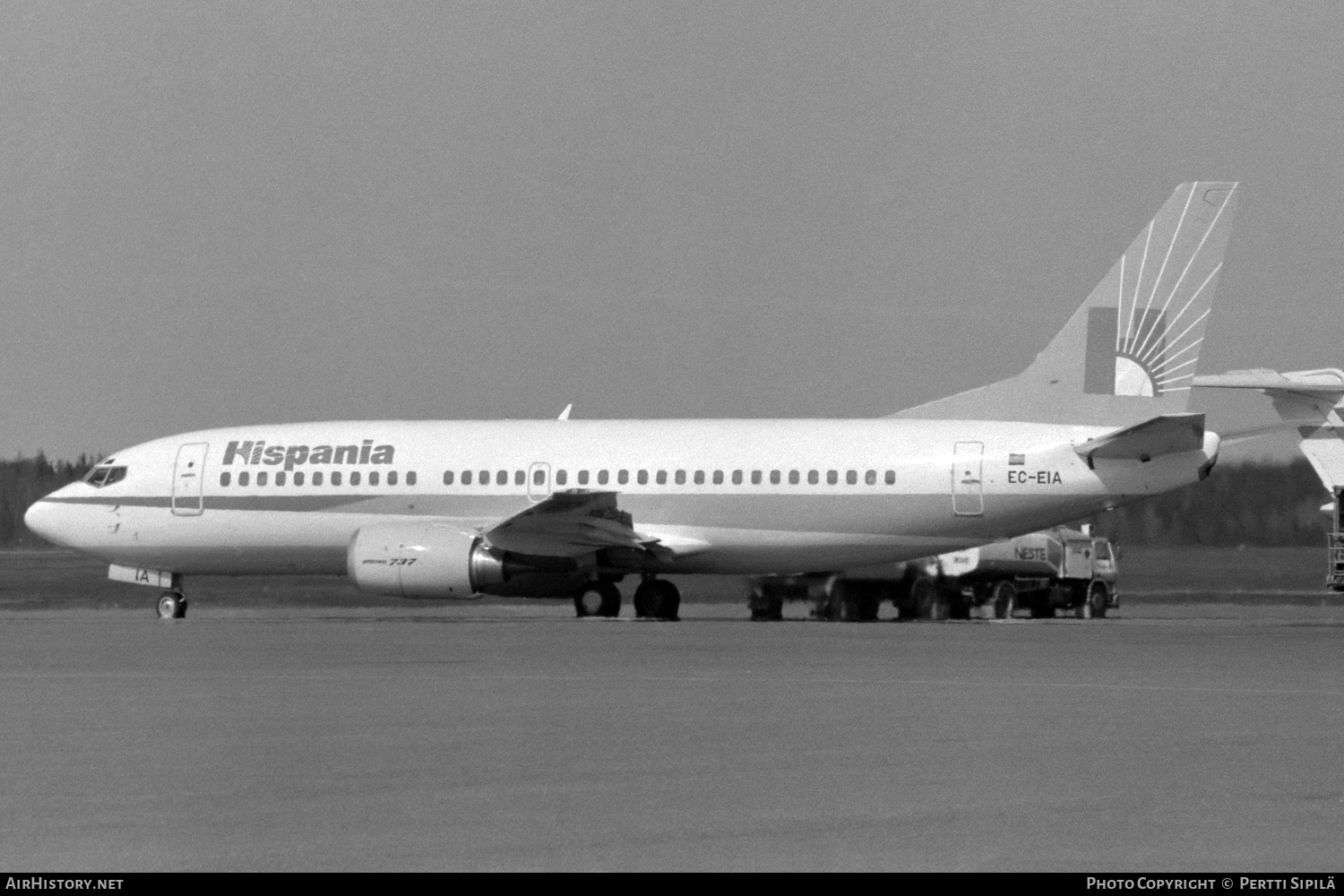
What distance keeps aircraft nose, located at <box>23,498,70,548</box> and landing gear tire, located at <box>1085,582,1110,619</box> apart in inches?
860

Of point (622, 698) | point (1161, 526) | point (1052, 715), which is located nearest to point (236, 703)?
point (622, 698)

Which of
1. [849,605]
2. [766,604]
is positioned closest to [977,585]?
[849,605]

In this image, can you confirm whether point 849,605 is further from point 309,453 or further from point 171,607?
point 171,607

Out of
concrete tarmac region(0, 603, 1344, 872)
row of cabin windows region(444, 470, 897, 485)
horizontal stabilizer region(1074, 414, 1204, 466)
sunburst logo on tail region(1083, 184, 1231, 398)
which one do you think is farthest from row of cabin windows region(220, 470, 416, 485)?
concrete tarmac region(0, 603, 1344, 872)

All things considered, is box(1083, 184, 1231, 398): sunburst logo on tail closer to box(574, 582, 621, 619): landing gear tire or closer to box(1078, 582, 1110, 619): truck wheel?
box(574, 582, 621, 619): landing gear tire

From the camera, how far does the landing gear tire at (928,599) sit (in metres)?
40.8

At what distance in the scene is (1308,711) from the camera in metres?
16.9

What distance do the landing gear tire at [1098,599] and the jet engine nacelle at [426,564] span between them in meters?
15.3

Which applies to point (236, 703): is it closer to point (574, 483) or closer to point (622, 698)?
point (622, 698)

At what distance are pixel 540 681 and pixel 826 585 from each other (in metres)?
19.9

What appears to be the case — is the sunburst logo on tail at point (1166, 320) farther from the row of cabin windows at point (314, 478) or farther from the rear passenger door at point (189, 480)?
the rear passenger door at point (189, 480)

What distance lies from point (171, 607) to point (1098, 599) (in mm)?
20167

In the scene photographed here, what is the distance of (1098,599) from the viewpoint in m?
46.6

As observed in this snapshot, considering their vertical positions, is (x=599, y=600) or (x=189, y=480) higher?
(x=189, y=480)
